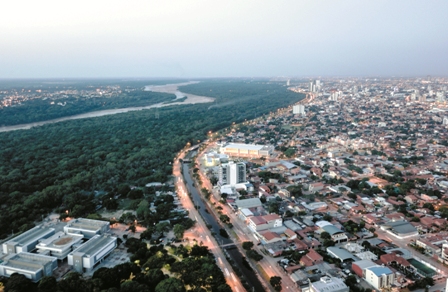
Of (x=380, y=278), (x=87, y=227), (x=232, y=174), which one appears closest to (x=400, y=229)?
(x=380, y=278)

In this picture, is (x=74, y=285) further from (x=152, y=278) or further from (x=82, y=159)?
(x=82, y=159)

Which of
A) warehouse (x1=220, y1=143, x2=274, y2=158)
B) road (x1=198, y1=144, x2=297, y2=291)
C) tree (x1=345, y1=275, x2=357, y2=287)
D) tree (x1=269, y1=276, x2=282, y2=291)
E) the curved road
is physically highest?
warehouse (x1=220, y1=143, x2=274, y2=158)

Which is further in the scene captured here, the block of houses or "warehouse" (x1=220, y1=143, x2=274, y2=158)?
"warehouse" (x1=220, y1=143, x2=274, y2=158)

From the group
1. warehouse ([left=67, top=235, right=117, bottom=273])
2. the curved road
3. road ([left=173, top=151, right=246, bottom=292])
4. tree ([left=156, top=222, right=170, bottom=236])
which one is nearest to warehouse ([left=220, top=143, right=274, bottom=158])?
the curved road

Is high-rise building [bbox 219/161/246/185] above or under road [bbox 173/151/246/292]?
above

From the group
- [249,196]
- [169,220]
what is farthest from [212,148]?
[169,220]

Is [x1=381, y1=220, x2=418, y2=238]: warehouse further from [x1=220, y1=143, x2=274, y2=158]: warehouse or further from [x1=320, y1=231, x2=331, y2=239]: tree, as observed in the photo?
[x1=220, y1=143, x2=274, y2=158]: warehouse

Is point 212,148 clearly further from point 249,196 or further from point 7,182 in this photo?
point 7,182
